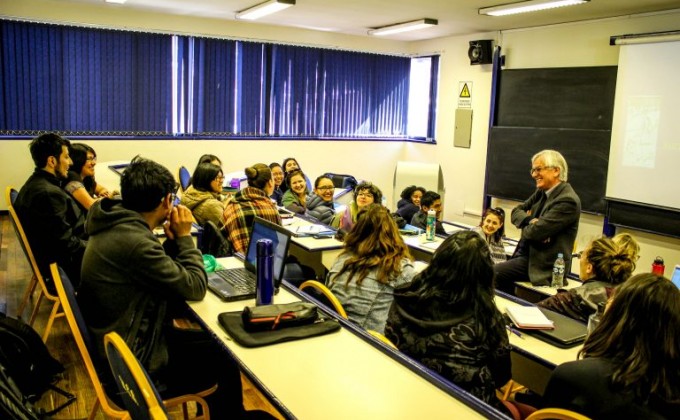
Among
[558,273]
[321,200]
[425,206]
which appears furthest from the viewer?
[321,200]

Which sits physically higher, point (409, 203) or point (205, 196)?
point (205, 196)

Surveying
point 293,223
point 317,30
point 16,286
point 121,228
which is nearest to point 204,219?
point 293,223

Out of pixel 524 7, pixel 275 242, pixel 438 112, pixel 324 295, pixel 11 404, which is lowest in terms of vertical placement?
pixel 11 404

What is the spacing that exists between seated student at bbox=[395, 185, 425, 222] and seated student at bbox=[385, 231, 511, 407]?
11.1 ft

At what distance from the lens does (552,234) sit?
3971mm

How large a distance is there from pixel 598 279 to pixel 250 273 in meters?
1.64

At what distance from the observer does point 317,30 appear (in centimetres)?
866

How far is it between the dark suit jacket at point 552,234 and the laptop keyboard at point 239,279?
207cm

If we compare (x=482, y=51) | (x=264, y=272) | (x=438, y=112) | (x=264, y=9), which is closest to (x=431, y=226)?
(x=264, y=272)

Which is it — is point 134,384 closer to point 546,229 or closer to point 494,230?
point 546,229

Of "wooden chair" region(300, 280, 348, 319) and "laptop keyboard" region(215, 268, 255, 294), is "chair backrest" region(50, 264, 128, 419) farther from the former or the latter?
"wooden chair" region(300, 280, 348, 319)

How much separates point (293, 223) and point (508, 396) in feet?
7.50

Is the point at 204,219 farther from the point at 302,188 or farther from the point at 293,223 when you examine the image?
the point at 302,188

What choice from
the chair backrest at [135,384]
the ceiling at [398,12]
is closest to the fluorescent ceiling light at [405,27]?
the ceiling at [398,12]
